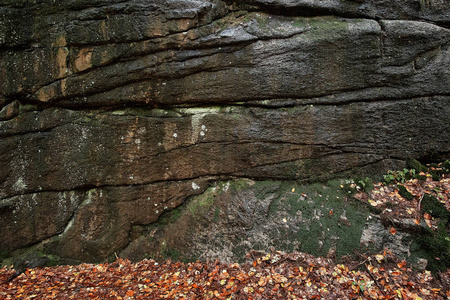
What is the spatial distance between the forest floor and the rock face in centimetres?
52

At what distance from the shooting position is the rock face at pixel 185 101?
466cm

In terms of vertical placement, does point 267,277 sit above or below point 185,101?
below

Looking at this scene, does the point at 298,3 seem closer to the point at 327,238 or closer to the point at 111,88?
the point at 111,88

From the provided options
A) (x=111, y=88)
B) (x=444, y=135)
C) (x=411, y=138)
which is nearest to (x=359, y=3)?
(x=411, y=138)

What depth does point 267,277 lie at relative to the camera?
4.11 m

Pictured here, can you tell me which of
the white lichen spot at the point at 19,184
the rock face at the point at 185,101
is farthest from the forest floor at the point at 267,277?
the white lichen spot at the point at 19,184

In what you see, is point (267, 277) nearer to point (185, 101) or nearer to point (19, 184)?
point (185, 101)

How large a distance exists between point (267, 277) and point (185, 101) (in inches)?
144

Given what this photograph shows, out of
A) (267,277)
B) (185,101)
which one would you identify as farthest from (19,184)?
(267,277)

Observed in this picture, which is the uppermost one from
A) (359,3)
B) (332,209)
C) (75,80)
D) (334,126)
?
(359,3)

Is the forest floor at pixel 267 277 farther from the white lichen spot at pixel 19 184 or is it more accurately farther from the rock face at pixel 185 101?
the white lichen spot at pixel 19 184

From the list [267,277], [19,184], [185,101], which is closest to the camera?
[267,277]

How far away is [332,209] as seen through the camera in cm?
485

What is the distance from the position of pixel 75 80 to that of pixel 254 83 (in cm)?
356
